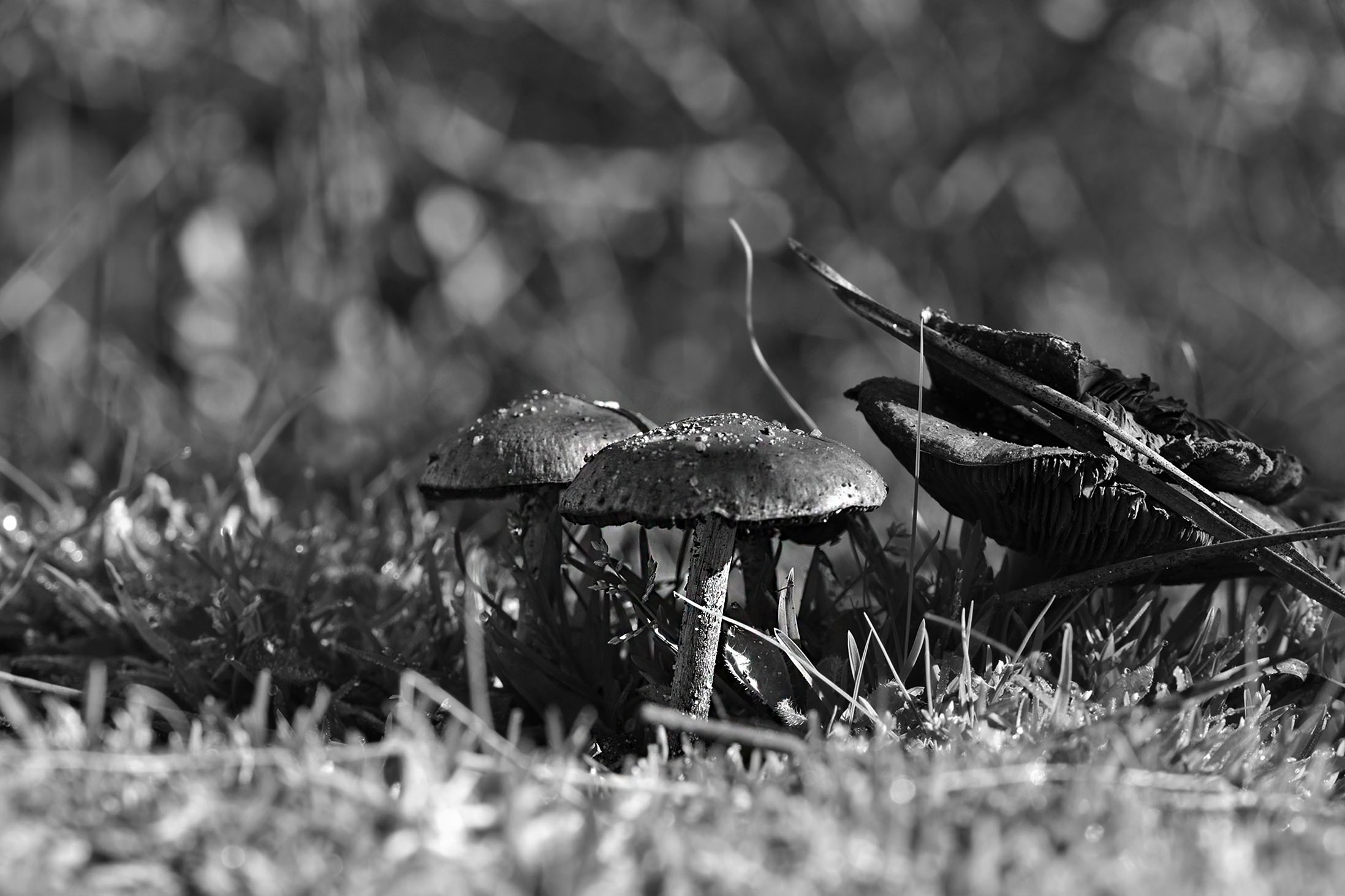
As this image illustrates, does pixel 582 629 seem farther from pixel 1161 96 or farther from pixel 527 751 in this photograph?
pixel 1161 96

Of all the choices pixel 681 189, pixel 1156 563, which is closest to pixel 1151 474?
pixel 1156 563

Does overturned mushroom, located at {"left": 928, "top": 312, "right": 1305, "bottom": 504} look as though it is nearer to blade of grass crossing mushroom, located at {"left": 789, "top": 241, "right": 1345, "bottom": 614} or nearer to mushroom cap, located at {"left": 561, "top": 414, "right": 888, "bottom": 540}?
blade of grass crossing mushroom, located at {"left": 789, "top": 241, "right": 1345, "bottom": 614}

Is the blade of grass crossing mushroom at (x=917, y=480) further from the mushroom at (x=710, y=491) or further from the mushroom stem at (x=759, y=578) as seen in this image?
the mushroom stem at (x=759, y=578)

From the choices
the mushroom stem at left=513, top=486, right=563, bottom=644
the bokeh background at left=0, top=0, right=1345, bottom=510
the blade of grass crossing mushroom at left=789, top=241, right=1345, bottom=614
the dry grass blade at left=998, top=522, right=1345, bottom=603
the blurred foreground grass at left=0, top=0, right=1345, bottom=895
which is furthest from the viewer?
the bokeh background at left=0, top=0, right=1345, bottom=510

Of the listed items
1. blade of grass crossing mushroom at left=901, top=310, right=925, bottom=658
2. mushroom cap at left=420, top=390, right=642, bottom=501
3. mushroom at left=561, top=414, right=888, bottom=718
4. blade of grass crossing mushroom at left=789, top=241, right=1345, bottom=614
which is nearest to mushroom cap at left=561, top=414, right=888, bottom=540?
mushroom at left=561, top=414, right=888, bottom=718

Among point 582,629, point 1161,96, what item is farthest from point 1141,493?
point 1161,96
